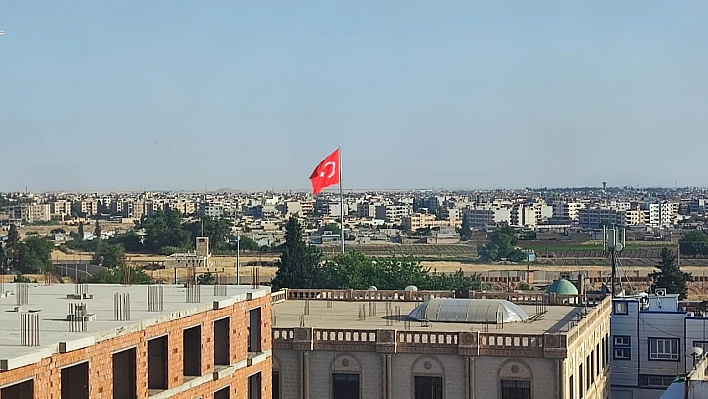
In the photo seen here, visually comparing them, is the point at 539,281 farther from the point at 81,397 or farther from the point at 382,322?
the point at 81,397

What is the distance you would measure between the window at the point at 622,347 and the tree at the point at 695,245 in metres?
116

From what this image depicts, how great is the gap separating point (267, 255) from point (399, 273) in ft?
273

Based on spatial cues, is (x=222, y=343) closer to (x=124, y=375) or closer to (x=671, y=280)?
(x=124, y=375)

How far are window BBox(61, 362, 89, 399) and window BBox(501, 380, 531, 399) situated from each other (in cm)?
2070

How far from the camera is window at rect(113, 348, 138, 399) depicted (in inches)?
942

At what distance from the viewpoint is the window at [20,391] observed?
799 inches

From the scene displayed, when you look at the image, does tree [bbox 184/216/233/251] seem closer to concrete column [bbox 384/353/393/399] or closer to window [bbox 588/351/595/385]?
window [bbox 588/351/595/385]

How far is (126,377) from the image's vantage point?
24.0m

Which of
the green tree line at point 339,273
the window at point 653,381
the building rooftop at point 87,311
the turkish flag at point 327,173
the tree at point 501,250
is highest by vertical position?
the turkish flag at point 327,173

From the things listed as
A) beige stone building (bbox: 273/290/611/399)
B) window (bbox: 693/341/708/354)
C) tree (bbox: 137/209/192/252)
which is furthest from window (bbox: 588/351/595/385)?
tree (bbox: 137/209/192/252)

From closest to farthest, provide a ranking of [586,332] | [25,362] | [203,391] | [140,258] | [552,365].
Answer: [25,362] → [203,391] → [552,365] → [586,332] → [140,258]

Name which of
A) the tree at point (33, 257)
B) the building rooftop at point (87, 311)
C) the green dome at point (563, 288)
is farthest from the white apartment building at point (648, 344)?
the tree at point (33, 257)

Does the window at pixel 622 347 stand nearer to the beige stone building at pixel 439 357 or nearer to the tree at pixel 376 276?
the beige stone building at pixel 439 357

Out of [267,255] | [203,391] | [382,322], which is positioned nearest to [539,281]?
[267,255]
